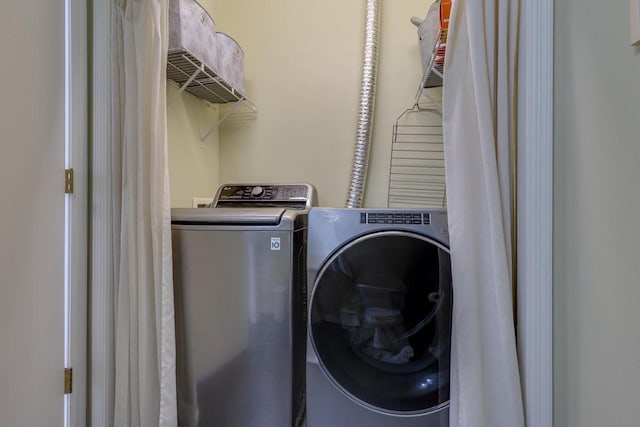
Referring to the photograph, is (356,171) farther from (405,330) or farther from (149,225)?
(149,225)

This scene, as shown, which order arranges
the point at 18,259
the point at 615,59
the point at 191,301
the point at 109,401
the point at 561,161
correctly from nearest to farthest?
1. the point at 615,59
2. the point at 561,161
3. the point at 18,259
4. the point at 109,401
5. the point at 191,301

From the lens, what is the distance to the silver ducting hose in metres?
1.86

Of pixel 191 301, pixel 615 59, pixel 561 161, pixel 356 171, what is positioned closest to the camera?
pixel 615 59

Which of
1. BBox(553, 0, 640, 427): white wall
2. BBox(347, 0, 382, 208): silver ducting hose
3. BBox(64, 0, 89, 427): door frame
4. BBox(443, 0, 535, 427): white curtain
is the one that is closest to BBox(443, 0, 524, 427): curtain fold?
BBox(443, 0, 535, 427): white curtain

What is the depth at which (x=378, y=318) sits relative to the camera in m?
1.16

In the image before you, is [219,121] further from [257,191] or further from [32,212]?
[32,212]

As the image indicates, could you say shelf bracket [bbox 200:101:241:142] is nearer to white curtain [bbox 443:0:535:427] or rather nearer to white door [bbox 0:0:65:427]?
white door [bbox 0:0:65:427]

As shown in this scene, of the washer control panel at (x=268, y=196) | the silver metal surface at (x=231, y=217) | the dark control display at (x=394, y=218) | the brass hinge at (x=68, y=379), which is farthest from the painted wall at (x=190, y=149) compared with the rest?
the dark control display at (x=394, y=218)

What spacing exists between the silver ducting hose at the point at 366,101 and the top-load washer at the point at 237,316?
0.69 m

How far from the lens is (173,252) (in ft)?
4.17

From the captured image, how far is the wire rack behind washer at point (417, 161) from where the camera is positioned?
1.91 m

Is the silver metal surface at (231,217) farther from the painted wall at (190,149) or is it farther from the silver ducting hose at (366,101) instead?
the silver ducting hose at (366,101)

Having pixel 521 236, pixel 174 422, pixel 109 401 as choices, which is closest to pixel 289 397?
pixel 174 422

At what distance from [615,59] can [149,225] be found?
4.48 ft
